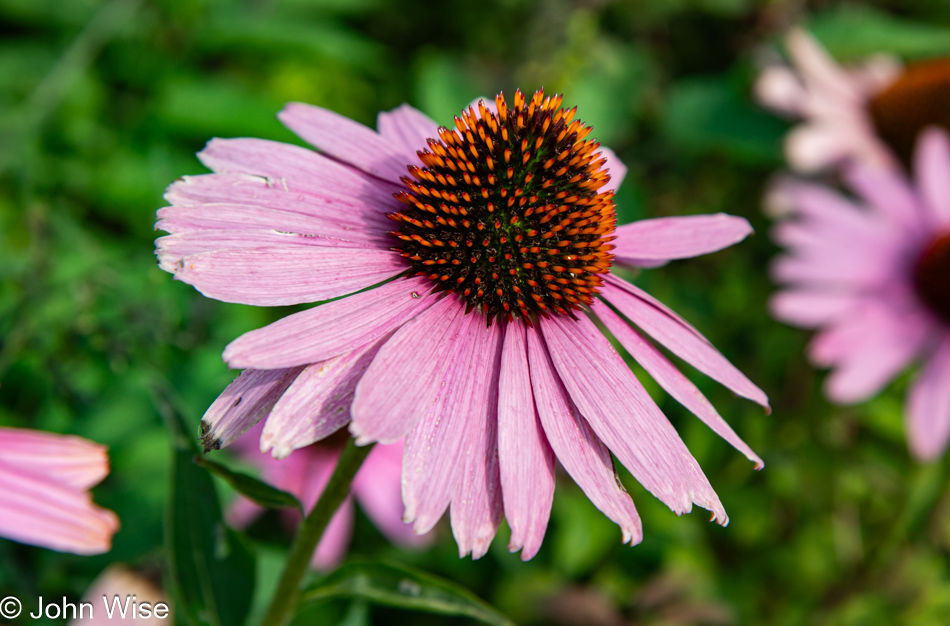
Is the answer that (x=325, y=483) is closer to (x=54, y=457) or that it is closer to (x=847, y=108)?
(x=54, y=457)

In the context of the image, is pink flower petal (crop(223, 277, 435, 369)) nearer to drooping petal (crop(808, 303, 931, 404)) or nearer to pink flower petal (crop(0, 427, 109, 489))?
pink flower petal (crop(0, 427, 109, 489))

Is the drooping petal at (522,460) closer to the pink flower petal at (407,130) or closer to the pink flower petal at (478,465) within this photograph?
the pink flower petal at (478,465)

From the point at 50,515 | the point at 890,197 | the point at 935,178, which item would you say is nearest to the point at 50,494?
the point at 50,515

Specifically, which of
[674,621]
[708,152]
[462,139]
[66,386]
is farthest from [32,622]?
[708,152]

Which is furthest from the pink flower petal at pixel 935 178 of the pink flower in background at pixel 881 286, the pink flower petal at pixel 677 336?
the pink flower petal at pixel 677 336

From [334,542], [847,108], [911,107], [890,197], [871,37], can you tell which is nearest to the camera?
[334,542]

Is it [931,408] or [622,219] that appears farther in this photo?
[622,219]
